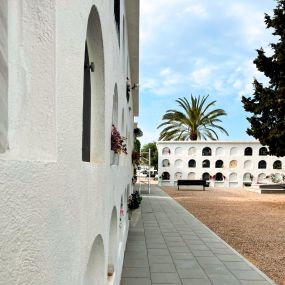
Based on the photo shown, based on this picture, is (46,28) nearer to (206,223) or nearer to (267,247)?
(267,247)

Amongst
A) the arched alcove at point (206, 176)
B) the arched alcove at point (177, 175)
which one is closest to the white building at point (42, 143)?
the arched alcove at point (177, 175)

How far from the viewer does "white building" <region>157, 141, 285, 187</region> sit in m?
33.4

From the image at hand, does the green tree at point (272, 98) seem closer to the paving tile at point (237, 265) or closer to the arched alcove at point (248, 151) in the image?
the paving tile at point (237, 265)

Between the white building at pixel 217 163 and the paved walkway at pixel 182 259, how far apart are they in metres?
23.2

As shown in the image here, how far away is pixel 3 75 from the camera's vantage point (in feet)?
3.93

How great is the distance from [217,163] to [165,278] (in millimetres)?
29244

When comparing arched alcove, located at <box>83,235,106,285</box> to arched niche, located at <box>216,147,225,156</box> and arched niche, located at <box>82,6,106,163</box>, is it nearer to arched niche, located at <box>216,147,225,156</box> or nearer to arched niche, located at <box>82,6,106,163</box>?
arched niche, located at <box>82,6,106,163</box>

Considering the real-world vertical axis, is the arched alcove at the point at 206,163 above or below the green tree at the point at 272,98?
below

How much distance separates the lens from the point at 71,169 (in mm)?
1733

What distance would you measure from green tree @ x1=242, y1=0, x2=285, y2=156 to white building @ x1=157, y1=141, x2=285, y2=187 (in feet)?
48.3

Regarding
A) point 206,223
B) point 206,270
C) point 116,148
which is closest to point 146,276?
point 206,270

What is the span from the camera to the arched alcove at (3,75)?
46.3 inches

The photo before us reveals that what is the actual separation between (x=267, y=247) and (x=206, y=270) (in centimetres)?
291

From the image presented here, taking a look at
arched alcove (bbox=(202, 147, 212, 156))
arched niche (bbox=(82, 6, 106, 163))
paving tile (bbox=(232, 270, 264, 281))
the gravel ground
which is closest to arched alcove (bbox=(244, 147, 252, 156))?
arched alcove (bbox=(202, 147, 212, 156))
